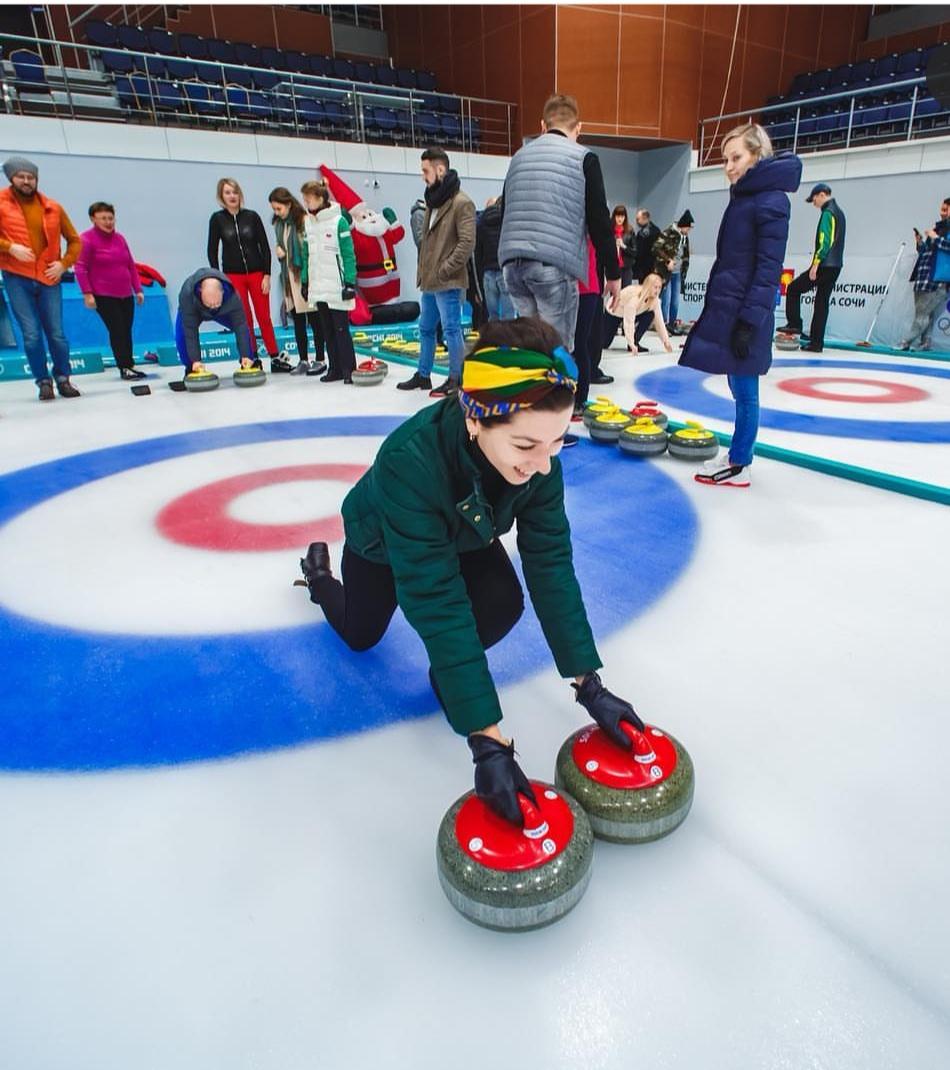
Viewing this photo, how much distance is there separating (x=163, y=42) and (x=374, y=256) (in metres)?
7.11

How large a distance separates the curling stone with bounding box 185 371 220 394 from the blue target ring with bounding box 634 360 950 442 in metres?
3.84

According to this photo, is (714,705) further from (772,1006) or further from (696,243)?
(696,243)

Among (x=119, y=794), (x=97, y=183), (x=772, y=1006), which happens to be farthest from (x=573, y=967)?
(x=97, y=183)

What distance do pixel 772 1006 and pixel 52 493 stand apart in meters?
3.83

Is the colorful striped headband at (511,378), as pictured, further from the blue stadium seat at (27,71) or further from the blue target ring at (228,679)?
the blue stadium seat at (27,71)

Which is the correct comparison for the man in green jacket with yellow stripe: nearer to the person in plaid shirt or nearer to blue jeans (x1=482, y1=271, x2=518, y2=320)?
the person in plaid shirt

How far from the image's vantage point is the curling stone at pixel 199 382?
6309mm

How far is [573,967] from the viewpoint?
1129 millimetres

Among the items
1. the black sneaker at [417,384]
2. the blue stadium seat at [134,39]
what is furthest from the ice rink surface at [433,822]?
the blue stadium seat at [134,39]

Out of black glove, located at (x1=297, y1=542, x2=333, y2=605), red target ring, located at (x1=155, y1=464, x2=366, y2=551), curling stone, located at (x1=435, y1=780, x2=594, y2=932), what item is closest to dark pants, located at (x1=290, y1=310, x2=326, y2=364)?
red target ring, located at (x1=155, y1=464, x2=366, y2=551)

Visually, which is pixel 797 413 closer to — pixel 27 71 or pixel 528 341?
pixel 528 341

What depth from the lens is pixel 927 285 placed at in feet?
25.4

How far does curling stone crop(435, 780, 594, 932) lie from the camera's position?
45.1 inches

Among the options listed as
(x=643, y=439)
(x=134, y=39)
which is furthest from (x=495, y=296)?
(x=134, y=39)
